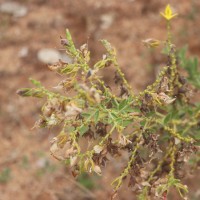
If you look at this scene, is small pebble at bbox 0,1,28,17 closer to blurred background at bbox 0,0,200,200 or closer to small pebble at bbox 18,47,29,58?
blurred background at bbox 0,0,200,200

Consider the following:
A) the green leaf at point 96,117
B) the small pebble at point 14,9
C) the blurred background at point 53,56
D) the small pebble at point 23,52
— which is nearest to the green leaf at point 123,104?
the green leaf at point 96,117

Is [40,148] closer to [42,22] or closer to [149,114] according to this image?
[42,22]

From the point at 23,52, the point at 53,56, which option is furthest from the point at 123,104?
the point at 23,52

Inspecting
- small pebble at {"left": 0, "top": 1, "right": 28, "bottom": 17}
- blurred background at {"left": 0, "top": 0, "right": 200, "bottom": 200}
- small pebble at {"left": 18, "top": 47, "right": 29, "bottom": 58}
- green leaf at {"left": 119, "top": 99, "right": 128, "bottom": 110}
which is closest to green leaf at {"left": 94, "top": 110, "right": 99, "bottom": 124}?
green leaf at {"left": 119, "top": 99, "right": 128, "bottom": 110}

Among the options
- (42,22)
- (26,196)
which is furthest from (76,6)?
(26,196)

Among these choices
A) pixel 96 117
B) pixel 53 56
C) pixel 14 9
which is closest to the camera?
pixel 96 117

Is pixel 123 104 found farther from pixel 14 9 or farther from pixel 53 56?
pixel 14 9

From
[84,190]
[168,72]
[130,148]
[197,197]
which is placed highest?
[168,72]

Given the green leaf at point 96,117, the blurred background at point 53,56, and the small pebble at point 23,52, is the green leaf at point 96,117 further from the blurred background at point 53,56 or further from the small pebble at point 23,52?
the small pebble at point 23,52
